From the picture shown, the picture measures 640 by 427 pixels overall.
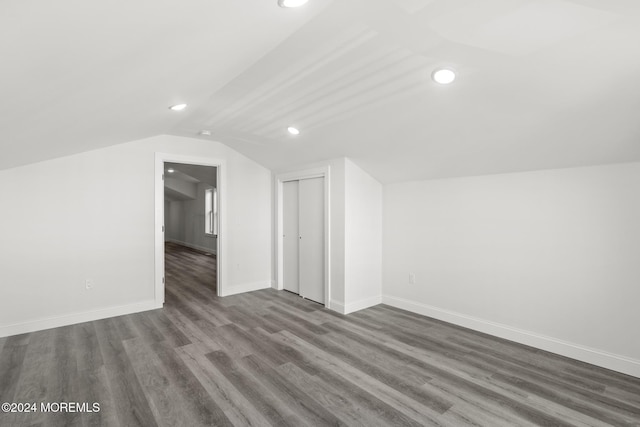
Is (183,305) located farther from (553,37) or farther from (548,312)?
(553,37)

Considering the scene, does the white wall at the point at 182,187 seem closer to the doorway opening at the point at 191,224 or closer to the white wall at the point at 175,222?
the doorway opening at the point at 191,224

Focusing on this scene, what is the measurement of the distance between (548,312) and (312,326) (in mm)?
2363

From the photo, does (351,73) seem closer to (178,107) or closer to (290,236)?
(178,107)

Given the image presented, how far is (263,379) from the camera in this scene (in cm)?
249

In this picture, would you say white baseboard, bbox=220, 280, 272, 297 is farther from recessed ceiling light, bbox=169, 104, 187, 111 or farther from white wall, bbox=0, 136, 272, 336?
recessed ceiling light, bbox=169, 104, 187, 111

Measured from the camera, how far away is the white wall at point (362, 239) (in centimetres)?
406

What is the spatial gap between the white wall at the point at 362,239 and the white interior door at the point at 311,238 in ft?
1.70

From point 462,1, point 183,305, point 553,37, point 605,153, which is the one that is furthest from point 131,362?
point 605,153

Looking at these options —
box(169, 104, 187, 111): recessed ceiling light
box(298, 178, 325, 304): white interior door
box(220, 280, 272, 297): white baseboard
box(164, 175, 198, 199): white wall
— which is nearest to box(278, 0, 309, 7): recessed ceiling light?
box(169, 104, 187, 111): recessed ceiling light

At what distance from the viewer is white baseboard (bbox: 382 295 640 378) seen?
260cm

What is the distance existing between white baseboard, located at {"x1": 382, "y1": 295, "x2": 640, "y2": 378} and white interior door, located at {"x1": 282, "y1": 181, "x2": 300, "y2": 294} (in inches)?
69.6

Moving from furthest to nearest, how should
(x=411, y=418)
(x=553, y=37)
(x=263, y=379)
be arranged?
(x=263, y=379) < (x=411, y=418) < (x=553, y=37)

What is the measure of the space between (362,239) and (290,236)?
4.44 feet

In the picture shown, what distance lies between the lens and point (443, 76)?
2125mm
